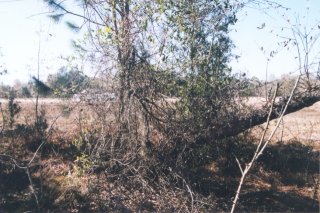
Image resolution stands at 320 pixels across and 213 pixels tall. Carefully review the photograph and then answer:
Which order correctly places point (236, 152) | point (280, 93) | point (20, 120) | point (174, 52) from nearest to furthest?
point (174, 52), point (280, 93), point (236, 152), point (20, 120)

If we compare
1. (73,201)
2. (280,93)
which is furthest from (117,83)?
(280,93)

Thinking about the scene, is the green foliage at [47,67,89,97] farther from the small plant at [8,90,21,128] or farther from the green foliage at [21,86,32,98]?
the green foliage at [21,86,32,98]

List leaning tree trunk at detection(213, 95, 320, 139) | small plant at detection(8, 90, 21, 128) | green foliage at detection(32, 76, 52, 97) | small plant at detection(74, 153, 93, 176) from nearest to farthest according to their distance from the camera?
small plant at detection(74, 153, 93, 176) < leaning tree trunk at detection(213, 95, 320, 139) < green foliage at detection(32, 76, 52, 97) < small plant at detection(8, 90, 21, 128)

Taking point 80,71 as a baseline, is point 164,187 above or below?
below

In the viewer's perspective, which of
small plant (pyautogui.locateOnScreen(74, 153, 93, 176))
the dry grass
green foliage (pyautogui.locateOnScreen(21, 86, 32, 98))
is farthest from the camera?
green foliage (pyautogui.locateOnScreen(21, 86, 32, 98))

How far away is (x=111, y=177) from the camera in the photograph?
873cm

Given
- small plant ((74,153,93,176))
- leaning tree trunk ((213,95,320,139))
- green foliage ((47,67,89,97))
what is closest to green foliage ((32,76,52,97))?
green foliage ((47,67,89,97))

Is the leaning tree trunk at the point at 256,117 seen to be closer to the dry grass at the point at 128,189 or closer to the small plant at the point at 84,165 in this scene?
the dry grass at the point at 128,189

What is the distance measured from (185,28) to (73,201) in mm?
4440

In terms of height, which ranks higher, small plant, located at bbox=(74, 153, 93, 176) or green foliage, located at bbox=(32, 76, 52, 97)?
green foliage, located at bbox=(32, 76, 52, 97)

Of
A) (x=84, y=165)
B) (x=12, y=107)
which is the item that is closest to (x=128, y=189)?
(x=84, y=165)

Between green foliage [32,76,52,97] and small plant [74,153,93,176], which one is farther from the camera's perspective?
green foliage [32,76,52,97]

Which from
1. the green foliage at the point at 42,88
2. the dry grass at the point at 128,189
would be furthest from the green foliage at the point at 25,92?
the green foliage at the point at 42,88

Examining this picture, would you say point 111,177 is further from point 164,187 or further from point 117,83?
point 117,83
